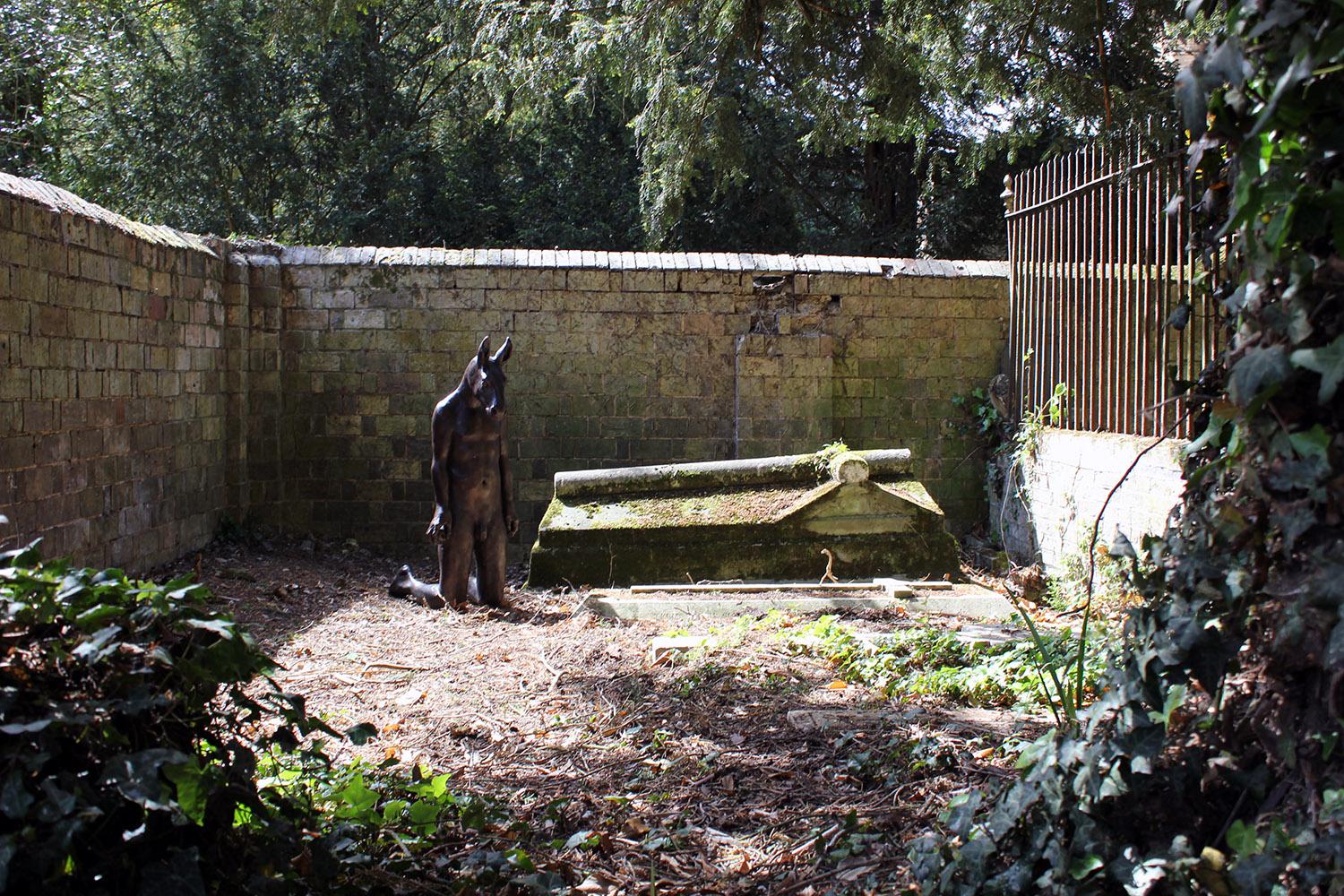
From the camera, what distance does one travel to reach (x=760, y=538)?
814cm

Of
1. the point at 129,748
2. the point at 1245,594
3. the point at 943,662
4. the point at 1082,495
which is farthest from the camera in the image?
the point at 1082,495

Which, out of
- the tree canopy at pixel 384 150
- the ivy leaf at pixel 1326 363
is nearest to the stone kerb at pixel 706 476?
the ivy leaf at pixel 1326 363

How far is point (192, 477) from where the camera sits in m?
8.98

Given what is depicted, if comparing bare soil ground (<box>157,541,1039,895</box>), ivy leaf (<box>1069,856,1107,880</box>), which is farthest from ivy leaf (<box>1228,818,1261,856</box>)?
bare soil ground (<box>157,541,1039,895</box>)

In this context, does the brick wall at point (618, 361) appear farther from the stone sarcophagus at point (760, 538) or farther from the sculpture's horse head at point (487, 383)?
the sculpture's horse head at point (487, 383)

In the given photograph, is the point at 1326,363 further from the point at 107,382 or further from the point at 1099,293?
the point at 107,382

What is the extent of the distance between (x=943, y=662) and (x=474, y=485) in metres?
3.35

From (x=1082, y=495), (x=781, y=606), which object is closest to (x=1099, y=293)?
(x=1082, y=495)

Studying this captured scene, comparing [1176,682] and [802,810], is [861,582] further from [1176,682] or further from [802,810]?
[1176,682]

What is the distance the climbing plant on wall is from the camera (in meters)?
1.94

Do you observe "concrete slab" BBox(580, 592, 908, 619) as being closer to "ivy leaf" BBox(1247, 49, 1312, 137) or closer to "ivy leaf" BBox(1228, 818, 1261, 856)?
"ivy leaf" BBox(1228, 818, 1261, 856)

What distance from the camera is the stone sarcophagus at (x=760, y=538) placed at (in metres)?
8.12

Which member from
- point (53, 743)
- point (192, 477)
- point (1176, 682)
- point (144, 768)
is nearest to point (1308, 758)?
point (1176, 682)

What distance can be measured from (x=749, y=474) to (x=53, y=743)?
6.72 metres
